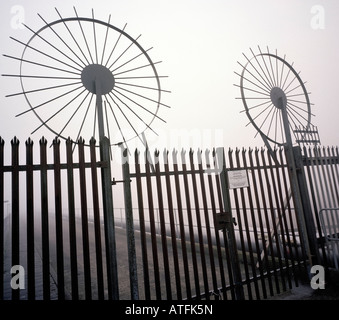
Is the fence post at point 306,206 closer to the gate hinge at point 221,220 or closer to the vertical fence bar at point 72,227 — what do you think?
the gate hinge at point 221,220

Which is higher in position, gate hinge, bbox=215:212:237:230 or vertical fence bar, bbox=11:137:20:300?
vertical fence bar, bbox=11:137:20:300

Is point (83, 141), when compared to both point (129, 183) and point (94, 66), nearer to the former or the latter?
point (129, 183)

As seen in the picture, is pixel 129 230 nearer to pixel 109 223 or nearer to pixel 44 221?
pixel 109 223

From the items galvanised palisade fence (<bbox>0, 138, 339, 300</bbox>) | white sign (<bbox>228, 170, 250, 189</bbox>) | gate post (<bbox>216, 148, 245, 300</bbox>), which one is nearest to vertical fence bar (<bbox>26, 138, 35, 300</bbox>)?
galvanised palisade fence (<bbox>0, 138, 339, 300</bbox>)

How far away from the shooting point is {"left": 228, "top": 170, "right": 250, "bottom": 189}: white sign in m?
4.80

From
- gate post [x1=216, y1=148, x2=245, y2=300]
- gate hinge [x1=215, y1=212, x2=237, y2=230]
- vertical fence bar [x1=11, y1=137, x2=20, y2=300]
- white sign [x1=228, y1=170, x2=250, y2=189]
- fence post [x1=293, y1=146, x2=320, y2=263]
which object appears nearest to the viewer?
vertical fence bar [x1=11, y1=137, x2=20, y2=300]

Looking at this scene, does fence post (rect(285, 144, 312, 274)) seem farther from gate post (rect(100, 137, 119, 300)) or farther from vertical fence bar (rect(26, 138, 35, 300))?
vertical fence bar (rect(26, 138, 35, 300))

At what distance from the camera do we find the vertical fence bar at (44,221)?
330cm

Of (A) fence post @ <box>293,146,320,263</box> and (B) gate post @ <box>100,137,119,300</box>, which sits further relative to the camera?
(A) fence post @ <box>293,146,320,263</box>

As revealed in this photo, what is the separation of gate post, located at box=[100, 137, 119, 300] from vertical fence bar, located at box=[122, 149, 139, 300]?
0.24 metres

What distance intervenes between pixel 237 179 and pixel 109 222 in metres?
2.73

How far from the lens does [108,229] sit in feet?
11.8
